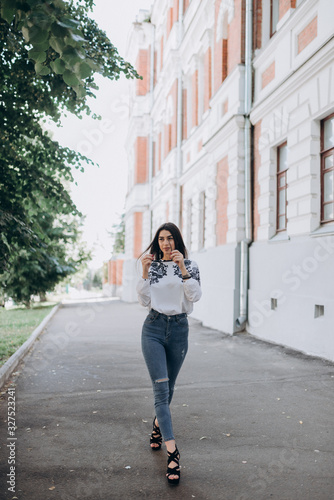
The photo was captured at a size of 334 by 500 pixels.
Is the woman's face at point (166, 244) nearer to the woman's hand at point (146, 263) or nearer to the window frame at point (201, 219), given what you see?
the woman's hand at point (146, 263)

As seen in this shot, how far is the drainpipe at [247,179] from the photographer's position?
1130 centimetres

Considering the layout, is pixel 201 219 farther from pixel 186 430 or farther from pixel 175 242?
pixel 175 242

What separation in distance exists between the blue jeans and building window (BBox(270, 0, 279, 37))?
9.32 m

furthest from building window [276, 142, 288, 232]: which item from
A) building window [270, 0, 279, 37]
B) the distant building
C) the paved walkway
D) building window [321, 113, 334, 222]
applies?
the paved walkway

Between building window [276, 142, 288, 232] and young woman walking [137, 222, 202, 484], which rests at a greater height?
building window [276, 142, 288, 232]

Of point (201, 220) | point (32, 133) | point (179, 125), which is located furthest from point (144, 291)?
point (179, 125)

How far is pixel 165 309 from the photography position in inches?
153

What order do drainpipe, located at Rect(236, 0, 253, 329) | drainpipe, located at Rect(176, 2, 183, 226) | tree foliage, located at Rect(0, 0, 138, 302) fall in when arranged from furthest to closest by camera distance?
drainpipe, located at Rect(176, 2, 183, 226) < drainpipe, located at Rect(236, 0, 253, 329) < tree foliage, located at Rect(0, 0, 138, 302)

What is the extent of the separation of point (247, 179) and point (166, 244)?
26.0 feet

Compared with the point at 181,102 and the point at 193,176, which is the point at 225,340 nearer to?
the point at 193,176

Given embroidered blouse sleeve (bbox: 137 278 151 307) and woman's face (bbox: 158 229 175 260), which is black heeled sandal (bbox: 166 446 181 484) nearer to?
embroidered blouse sleeve (bbox: 137 278 151 307)

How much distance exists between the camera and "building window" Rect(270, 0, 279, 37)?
11008 millimetres

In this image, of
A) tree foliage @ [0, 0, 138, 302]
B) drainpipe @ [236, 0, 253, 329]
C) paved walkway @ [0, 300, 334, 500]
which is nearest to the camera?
paved walkway @ [0, 300, 334, 500]

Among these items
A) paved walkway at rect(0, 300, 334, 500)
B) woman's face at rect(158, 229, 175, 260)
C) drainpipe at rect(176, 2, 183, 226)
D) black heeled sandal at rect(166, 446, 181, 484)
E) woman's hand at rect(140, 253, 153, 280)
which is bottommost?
paved walkway at rect(0, 300, 334, 500)
